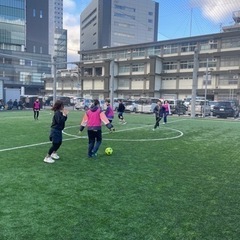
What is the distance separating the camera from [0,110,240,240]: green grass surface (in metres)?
4.07

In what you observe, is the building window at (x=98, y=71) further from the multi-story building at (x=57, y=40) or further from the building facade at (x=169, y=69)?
the multi-story building at (x=57, y=40)

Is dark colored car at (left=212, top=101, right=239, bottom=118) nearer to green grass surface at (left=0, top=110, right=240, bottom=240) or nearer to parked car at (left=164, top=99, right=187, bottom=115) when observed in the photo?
parked car at (left=164, top=99, right=187, bottom=115)

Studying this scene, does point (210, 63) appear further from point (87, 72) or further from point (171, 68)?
point (87, 72)

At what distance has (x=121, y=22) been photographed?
4651 inches

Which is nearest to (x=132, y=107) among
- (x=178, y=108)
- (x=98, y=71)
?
(x=178, y=108)

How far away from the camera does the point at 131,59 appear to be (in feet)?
239

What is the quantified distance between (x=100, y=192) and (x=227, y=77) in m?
58.3

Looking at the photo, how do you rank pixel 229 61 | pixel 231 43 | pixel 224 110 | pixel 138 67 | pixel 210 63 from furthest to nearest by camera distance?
pixel 138 67 < pixel 210 63 < pixel 229 61 < pixel 231 43 < pixel 224 110

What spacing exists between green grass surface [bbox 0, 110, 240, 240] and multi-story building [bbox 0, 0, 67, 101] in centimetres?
7719

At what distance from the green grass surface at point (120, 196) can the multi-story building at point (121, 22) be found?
106746 mm

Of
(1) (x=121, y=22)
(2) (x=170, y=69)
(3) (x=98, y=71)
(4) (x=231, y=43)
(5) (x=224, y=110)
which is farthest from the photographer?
(1) (x=121, y=22)

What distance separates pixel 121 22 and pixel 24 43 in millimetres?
41469

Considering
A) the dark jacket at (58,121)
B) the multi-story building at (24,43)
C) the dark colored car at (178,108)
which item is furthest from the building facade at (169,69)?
the dark jacket at (58,121)

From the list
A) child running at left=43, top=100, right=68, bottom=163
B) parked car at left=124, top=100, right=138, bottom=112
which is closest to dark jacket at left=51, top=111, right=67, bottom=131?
child running at left=43, top=100, right=68, bottom=163
